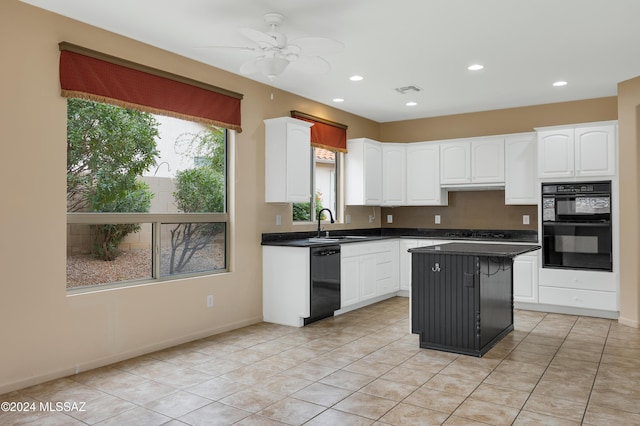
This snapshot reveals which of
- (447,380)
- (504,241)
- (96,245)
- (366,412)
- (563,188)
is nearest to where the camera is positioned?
(366,412)

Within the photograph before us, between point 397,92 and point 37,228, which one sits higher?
point 397,92

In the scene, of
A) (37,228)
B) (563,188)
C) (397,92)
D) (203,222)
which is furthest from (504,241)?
(37,228)

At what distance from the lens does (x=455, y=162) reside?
21.9 ft

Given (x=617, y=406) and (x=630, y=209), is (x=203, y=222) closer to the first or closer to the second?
(x=617, y=406)

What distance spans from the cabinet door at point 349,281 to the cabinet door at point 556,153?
8.28 ft

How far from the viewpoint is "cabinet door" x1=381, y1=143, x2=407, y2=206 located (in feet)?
23.2

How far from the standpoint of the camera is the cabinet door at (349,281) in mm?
5539

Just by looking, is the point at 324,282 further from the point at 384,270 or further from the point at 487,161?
the point at 487,161

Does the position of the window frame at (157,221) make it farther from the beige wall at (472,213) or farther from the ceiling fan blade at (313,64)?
the beige wall at (472,213)

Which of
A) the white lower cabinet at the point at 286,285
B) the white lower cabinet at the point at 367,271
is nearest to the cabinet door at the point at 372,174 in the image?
the white lower cabinet at the point at 367,271

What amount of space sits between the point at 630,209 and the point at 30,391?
5.81 m

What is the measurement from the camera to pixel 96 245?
3801mm

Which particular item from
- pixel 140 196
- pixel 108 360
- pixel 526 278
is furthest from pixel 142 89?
pixel 526 278

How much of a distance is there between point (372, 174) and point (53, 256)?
176 inches
